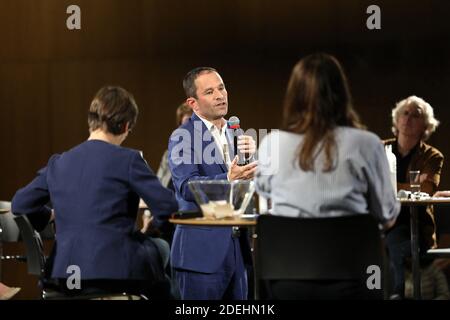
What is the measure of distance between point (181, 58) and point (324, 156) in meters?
4.50

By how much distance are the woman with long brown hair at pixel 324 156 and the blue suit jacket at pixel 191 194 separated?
1.07 meters

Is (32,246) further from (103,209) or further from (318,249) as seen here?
(318,249)

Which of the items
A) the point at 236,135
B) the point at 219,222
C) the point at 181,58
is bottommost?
the point at 219,222

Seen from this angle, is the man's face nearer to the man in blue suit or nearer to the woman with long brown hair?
the man in blue suit

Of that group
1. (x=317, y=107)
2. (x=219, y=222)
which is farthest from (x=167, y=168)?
(x=317, y=107)

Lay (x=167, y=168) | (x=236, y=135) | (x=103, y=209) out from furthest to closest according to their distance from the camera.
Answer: (x=167, y=168), (x=236, y=135), (x=103, y=209)

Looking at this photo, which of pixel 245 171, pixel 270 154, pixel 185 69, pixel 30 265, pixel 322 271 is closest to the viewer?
pixel 322 271

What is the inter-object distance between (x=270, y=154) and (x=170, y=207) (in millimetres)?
593

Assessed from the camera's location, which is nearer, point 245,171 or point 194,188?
point 194,188

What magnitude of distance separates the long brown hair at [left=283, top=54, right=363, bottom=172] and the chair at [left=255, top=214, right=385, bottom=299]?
0.19 metres

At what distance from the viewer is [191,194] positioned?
372 cm

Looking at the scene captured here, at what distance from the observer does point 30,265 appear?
16.0 feet
